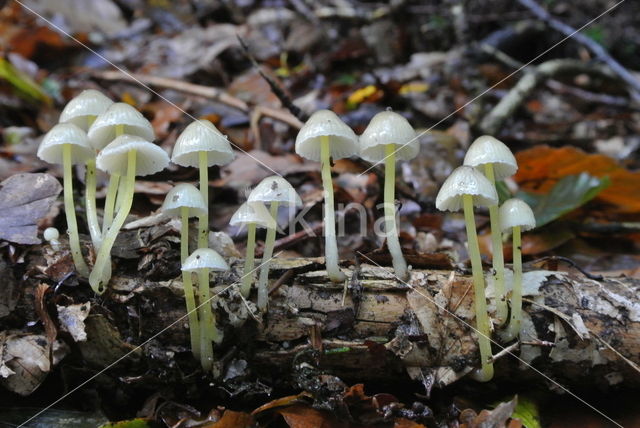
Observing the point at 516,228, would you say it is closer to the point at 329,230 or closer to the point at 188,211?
the point at 329,230

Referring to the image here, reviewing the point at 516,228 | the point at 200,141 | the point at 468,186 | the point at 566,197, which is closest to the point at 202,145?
the point at 200,141

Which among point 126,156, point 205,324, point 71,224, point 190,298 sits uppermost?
point 126,156

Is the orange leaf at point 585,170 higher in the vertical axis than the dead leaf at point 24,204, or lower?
lower

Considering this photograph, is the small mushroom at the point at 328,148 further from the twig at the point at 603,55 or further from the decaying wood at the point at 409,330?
the twig at the point at 603,55

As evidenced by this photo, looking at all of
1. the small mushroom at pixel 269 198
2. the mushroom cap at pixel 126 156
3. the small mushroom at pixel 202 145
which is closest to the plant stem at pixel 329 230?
the small mushroom at pixel 269 198

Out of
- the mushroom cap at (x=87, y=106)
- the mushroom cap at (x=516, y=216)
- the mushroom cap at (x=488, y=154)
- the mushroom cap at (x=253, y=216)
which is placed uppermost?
the mushroom cap at (x=87, y=106)

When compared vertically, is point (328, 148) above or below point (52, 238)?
above

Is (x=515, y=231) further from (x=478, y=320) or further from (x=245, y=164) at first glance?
(x=245, y=164)
